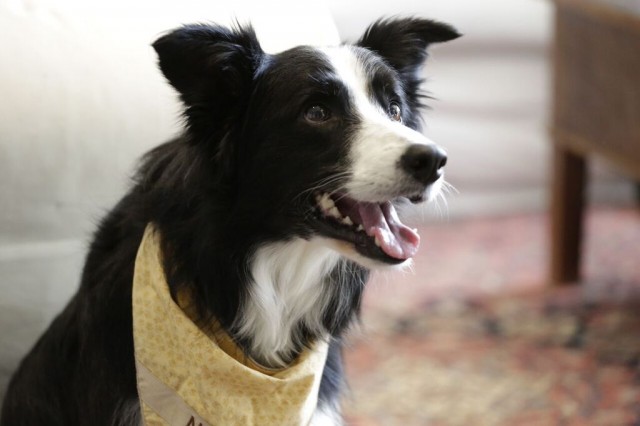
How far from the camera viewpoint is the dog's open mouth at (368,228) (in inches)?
57.9

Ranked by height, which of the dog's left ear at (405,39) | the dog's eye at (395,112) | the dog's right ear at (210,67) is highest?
the dog's right ear at (210,67)

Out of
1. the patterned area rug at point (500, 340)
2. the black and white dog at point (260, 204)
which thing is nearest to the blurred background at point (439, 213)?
the patterned area rug at point (500, 340)

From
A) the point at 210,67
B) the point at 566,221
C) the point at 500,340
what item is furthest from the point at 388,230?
the point at 566,221

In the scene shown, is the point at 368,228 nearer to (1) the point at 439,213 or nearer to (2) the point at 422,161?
(2) the point at 422,161

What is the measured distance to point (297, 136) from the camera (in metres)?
1.51

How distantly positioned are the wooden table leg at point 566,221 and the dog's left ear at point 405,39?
145 centimetres

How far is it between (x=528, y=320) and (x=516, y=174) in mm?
1018

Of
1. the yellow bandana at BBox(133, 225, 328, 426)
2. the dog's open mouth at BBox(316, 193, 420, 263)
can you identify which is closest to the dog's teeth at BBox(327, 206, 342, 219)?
the dog's open mouth at BBox(316, 193, 420, 263)

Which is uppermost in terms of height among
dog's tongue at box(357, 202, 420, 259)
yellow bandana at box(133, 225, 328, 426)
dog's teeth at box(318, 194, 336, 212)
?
dog's teeth at box(318, 194, 336, 212)

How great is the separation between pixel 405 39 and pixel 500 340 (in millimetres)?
1321

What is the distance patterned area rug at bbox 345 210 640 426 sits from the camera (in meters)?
2.43

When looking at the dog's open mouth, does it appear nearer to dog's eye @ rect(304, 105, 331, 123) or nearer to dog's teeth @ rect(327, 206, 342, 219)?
dog's teeth @ rect(327, 206, 342, 219)

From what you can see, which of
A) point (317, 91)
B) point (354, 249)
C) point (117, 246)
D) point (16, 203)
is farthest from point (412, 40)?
point (16, 203)

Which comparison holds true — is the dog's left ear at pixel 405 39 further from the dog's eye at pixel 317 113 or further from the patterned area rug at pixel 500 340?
the patterned area rug at pixel 500 340
